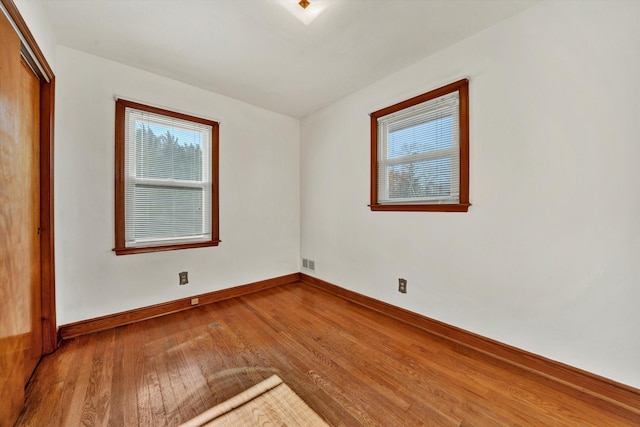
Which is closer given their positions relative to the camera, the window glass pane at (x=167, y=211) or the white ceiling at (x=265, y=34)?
the white ceiling at (x=265, y=34)

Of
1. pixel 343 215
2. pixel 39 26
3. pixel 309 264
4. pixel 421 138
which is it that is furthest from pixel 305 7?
pixel 309 264

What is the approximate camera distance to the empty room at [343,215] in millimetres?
1427

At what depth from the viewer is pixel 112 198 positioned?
231 centimetres

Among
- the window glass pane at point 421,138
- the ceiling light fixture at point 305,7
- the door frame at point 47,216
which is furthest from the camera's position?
the window glass pane at point 421,138

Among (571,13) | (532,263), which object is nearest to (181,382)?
(532,263)

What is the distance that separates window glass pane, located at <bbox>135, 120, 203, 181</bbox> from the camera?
8.14 feet

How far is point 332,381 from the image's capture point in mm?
1612

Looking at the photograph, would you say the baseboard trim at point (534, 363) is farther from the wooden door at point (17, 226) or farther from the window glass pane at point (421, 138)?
the wooden door at point (17, 226)

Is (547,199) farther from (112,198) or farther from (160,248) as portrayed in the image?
(112,198)

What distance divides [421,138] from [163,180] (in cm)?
264

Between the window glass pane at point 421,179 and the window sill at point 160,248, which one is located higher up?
the window glass pane at point 421,179

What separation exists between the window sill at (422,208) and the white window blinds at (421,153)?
6 centimetres

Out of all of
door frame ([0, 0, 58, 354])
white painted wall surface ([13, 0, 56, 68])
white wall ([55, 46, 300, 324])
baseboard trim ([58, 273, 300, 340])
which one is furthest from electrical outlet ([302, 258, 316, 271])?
white painted wall surface ([13, 0, 56, 68])

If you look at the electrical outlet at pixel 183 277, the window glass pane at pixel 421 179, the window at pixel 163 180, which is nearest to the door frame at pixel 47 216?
the window at pixel 163 180
